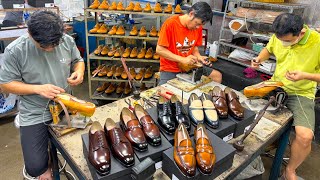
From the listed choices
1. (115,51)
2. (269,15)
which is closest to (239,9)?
(269,15)

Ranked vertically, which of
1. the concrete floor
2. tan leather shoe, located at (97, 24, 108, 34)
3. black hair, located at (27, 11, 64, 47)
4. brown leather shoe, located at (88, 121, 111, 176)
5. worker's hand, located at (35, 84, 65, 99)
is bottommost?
the concrete floor

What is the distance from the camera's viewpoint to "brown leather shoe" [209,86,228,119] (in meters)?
1.67

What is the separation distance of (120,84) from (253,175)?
2.71 m

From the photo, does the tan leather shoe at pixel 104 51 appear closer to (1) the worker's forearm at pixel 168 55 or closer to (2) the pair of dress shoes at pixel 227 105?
(1) the worker's forearm at pixel 168 55

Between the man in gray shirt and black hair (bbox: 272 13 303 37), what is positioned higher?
black hair (bbox: 272 13 303 37)

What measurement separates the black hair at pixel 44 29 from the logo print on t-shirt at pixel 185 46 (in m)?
1.51

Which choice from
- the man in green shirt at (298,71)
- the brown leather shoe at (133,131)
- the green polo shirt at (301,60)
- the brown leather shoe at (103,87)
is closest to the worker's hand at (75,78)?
the brown leather shoe at (133,131)

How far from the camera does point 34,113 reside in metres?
1.87

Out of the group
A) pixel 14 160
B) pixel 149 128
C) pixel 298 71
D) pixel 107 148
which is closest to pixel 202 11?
pixel 298 71

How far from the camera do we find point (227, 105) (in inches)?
69.0

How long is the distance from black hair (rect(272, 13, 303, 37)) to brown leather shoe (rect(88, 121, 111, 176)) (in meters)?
1.63

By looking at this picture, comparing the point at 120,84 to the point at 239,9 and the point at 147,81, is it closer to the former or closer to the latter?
the point at 147,81

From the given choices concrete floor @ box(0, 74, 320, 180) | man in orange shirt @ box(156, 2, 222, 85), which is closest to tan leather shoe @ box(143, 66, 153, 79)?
man in orange shirt @ box(156, 2, 222, 85)

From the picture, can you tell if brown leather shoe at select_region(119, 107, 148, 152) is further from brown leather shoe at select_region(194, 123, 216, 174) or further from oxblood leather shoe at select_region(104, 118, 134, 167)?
brown leather shoe at select_region(194, 123, 216, 174)
